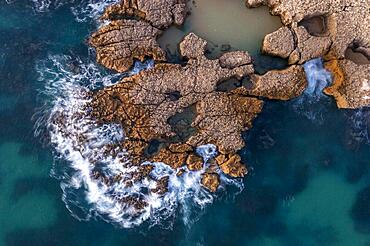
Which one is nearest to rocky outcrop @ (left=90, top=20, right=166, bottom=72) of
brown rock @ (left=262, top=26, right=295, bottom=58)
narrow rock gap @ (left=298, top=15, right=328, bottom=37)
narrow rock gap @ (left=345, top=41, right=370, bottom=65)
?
brown rock @ (left=262, top=26, right=295, bottom=58)

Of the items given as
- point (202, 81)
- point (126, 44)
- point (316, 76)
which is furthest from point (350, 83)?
point (126, 44)

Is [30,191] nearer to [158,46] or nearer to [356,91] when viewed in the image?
[158,46]

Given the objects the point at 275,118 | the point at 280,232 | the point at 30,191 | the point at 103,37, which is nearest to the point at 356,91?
the point at 275,118

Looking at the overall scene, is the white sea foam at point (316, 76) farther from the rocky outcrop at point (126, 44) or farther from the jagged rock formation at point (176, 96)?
the rocky outcrop at point (126, 44)

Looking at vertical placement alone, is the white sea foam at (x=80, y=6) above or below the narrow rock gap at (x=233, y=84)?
above

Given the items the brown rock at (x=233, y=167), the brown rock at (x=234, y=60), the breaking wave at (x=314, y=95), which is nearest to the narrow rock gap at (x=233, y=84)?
the brown rock at (x=234, y=60)

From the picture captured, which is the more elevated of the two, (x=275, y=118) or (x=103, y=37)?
(x=103, y=37)
